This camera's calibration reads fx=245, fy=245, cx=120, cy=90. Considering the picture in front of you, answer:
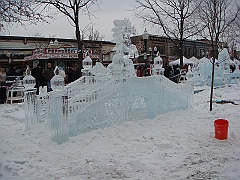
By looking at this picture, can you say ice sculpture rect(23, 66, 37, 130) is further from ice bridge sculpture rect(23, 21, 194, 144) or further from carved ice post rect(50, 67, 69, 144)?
carved ice post rect(50, 67, 69, 144)

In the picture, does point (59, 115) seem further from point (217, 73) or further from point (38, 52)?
point (38, 52)

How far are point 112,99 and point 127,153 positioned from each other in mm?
2025

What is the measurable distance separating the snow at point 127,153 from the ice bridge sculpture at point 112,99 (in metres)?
0.28

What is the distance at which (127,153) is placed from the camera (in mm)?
5047

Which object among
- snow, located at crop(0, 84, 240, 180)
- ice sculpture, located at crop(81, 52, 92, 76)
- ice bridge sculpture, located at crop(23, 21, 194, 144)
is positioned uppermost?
ice sculpture, located at crop(81, 52, 92, 76)

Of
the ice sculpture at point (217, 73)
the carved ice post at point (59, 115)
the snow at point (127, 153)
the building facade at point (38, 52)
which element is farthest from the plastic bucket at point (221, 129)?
the building facade at point (38, 52)

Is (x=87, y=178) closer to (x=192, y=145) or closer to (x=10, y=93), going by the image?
(x=192, y=145)

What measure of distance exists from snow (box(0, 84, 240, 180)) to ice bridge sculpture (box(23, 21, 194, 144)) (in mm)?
281

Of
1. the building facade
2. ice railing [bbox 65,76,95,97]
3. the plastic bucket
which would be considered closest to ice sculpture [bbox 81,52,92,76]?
ice railing [bbox 65,76,95,97]

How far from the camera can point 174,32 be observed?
1992 cm

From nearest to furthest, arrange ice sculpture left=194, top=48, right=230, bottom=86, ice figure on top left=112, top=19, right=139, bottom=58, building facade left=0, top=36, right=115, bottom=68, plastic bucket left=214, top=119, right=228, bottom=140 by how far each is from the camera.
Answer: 1. plastic bucket left=214, top=119, right=228, bottom=140
2. ice figure on top left=112, top=19, right=139, bottom=58
3. ice sculpture left=194, top=48, right=230, bottom=86
4. building facade left=0, top=36, right=115, bottom=68

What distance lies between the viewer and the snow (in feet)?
13.7

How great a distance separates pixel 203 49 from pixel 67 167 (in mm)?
54849

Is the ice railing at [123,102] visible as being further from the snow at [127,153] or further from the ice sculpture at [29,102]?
the ice sculpture at [29,102]
